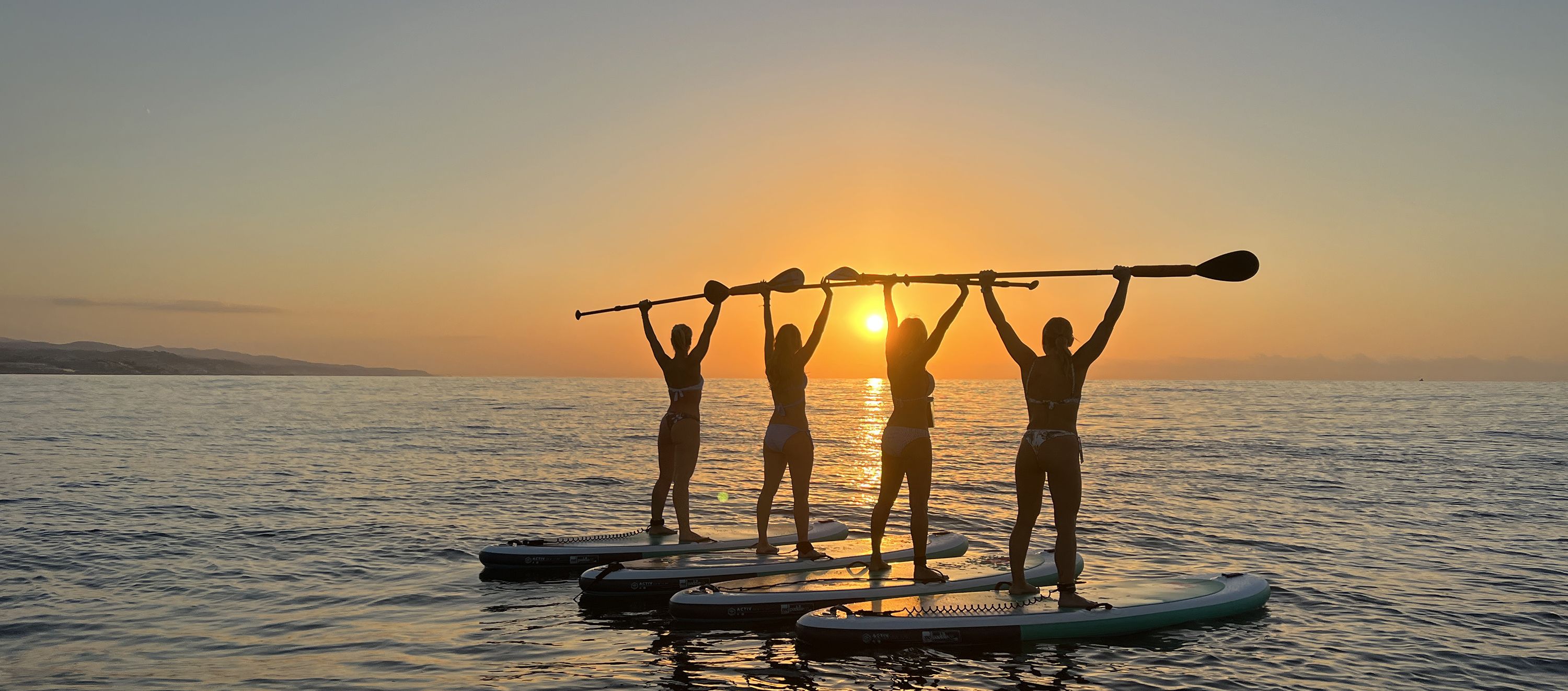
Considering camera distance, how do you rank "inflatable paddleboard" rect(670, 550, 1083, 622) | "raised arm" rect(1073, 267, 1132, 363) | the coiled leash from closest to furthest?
"raised arm" rect(1073, 267, 1132, 363) → "inflatable paddleboard" rect(670, 550, 1083, 622) → the coiled leash

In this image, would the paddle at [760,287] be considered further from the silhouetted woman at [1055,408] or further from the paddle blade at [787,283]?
the silhouetted woman at [1055,408]

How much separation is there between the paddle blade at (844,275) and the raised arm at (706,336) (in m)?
2.24

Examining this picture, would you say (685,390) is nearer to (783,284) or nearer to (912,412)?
(783,284)

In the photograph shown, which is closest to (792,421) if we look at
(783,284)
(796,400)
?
(796,400)

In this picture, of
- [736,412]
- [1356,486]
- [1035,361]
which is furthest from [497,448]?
[736,412]

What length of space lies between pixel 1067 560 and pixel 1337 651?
3227mm

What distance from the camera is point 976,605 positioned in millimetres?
10297

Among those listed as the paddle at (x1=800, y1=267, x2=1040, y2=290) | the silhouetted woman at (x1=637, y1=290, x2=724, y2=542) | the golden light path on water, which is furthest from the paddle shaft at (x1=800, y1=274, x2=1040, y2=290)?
the golden light path on water

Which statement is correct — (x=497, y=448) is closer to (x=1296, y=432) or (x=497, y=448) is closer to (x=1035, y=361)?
(x=1035, y=361)

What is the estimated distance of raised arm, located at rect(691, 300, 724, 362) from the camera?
1360cm

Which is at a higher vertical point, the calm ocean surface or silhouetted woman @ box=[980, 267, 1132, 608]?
silhouetted woman @ box=[980, 267, 1132, 608]

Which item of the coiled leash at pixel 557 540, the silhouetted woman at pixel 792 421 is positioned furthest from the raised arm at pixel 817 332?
the coiled leash at pixel 557 540

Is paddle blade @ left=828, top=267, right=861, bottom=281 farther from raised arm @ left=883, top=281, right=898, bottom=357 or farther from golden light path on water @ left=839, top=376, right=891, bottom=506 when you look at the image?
golden light path on water @ left=839, top=376, right=891, bottom=506

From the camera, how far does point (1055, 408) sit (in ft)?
31.7
